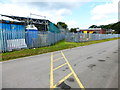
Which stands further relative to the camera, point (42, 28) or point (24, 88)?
point (42, 28)

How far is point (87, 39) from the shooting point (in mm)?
26688

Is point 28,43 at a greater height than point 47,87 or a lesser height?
greater

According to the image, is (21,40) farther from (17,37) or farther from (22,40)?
(17,37)

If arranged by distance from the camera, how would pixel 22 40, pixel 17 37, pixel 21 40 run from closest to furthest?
1. pixel 17 37
2. pixel 21 40
3. pixel 22 40

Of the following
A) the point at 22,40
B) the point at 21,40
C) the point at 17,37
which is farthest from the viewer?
the point at 22,40

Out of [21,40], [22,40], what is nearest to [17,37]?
[21,40]

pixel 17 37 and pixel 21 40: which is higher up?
pixel 17 37

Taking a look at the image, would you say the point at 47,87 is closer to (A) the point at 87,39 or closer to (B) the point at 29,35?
(B) the point at 29,35

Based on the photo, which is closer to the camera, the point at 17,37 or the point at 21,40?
the point at 17,37

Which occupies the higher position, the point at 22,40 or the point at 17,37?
the point at 17,37

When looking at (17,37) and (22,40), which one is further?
(22,40)

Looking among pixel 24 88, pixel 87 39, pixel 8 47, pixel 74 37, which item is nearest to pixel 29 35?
pixel 8 47

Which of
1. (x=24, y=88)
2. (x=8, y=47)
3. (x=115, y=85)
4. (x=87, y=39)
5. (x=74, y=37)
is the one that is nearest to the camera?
(x=24, y=88)

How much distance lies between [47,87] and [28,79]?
107 centimetres
